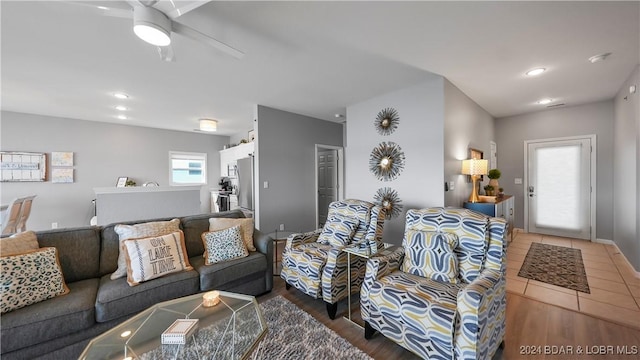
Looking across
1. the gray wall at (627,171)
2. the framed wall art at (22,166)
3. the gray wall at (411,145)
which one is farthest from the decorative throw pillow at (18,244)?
the gray wall at (627,171)

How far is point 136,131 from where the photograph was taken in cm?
569

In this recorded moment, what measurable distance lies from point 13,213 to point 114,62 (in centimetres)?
284

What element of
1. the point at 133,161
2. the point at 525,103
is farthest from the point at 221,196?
the point at 525,103

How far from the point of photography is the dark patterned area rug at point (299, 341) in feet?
5.50

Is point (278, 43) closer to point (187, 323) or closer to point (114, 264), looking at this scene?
point (187, 323)

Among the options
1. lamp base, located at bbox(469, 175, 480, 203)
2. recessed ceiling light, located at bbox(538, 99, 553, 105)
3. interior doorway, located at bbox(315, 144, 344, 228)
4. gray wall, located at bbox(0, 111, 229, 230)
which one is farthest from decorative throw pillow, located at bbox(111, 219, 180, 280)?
recessed ceiling light, located at bbox(538, 99, 553, 105)

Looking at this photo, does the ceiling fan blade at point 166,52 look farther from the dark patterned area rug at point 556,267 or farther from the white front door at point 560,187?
the white front door at point 560,187

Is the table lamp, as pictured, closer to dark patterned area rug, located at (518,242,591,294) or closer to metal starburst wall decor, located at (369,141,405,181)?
metal starburst wall decor, located at (369,141,405,181)

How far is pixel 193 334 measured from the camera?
1.36 metres

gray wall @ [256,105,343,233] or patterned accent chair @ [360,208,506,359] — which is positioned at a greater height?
gray wall @ [256,105,343,233]

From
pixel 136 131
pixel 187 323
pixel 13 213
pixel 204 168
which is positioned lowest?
pixel 187 323

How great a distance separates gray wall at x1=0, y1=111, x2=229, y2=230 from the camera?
14.6 feet

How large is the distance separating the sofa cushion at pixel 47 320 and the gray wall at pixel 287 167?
8.60ft

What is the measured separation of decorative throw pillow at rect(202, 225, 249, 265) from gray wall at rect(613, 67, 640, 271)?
4.57 m
